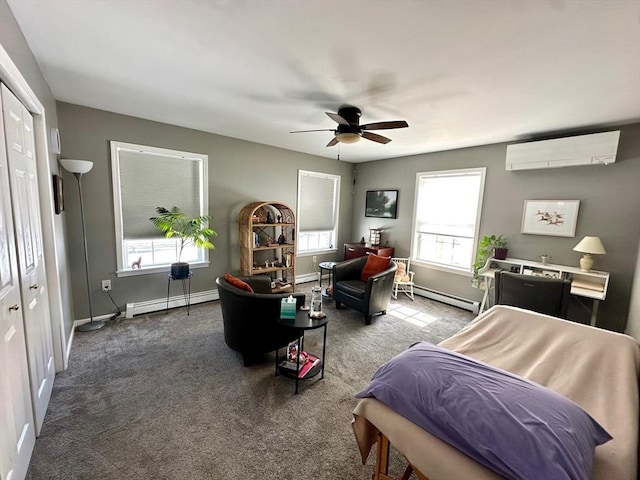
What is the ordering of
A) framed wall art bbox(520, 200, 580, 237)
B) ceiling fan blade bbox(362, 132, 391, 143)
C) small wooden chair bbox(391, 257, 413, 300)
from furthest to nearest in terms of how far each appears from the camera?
small wooden chair bbox(391, 257, 413, 300)
framed wall art bbox(520, 200, 580, 237)
ceiling fan blade bbox(362, 132, 391, 143)

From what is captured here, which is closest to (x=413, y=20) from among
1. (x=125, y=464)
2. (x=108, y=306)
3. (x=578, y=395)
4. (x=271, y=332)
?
(x=578, y=395)

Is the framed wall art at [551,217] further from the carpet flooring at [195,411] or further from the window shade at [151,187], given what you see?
the window shade at [151,187]

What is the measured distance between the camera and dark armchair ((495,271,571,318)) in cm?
254

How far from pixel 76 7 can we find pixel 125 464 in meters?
2.66

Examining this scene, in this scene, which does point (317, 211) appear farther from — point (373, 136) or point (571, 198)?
point (571, 198)

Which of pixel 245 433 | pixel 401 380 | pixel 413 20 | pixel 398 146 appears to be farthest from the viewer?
pixel 398 146

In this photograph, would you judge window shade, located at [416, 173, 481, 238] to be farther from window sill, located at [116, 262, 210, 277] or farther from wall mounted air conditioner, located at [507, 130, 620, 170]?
window sill, located at [116, 262, 210, 277]

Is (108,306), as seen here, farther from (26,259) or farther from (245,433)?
(245,433)

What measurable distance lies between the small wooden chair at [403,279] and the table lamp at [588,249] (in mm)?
2196

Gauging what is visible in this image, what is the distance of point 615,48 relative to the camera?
5.36ft

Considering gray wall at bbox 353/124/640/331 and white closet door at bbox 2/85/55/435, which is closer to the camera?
white closet door at bbox 2/85/55/435

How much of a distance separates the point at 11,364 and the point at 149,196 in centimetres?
259

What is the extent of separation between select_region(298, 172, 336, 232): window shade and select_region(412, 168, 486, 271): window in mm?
1791

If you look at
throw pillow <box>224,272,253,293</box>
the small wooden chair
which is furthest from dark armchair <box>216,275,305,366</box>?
the small wooden chair
